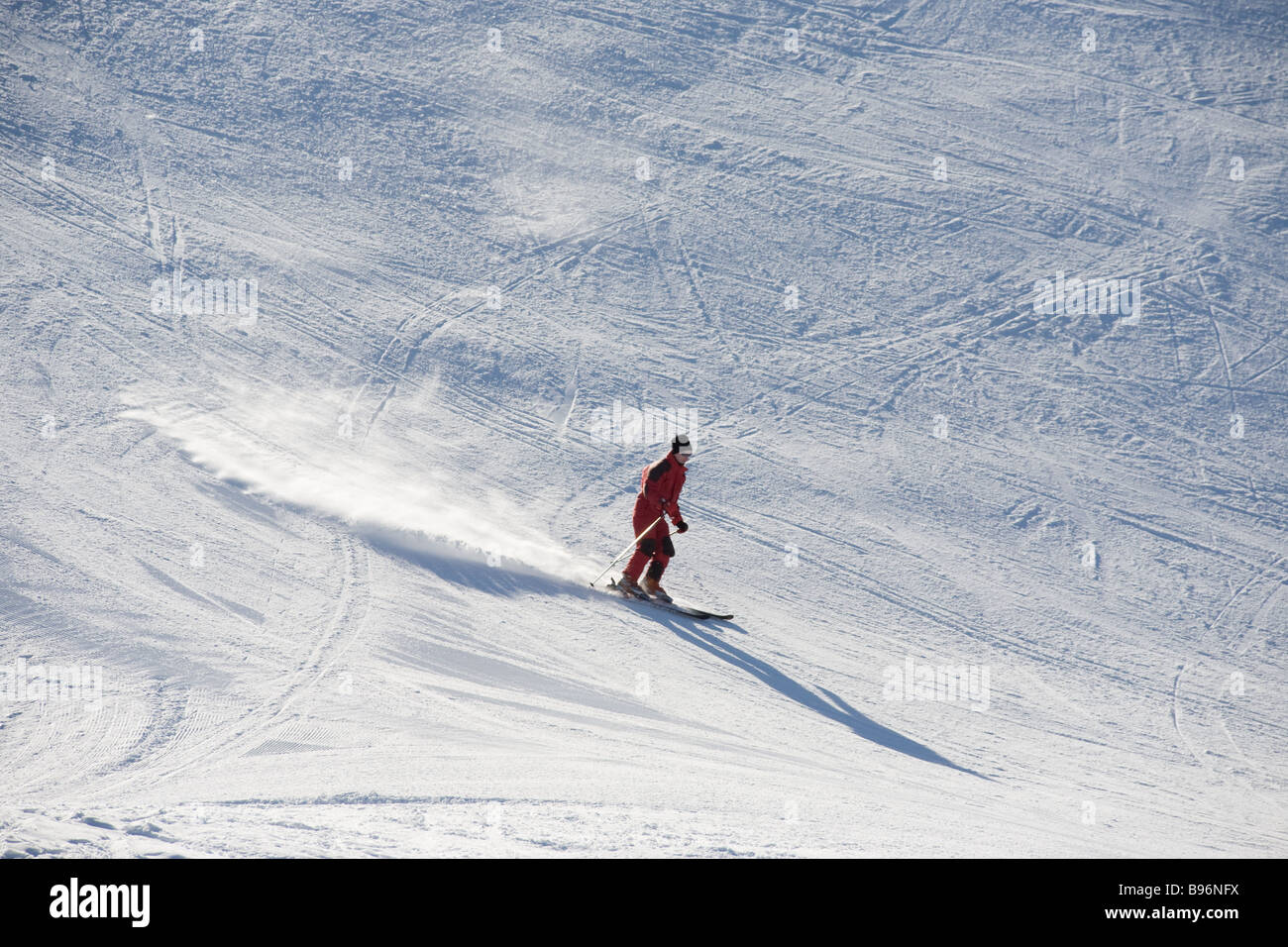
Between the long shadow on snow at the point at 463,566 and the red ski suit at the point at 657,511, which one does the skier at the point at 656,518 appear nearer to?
the red ski suit at the point at 657,511

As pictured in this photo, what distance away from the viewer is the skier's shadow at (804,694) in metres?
7.45

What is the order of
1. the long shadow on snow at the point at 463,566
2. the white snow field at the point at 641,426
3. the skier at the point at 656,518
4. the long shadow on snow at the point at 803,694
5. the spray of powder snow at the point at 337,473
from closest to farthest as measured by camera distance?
1. the white snow field at the point at 641,426
2. the long shadow on snow at the point at 803,694
3. the long shadow on snow at the point at 463,566
4. the skier at the point at 656,518
5. the spray of powder snow at the point at 337,473

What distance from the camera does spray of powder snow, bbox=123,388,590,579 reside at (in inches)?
356

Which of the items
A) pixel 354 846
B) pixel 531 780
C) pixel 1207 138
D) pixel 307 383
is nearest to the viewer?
pixel 354 846

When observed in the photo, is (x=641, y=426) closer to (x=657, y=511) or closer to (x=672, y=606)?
(x=657, y=511)

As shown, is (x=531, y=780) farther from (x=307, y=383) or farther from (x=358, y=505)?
(x=307, y=383)

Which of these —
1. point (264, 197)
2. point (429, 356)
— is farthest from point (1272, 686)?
point (264, 197)

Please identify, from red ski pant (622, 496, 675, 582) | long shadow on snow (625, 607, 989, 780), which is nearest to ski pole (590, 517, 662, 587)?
red ski pant (622, 496, 675, 582)

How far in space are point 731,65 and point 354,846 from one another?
12.3m

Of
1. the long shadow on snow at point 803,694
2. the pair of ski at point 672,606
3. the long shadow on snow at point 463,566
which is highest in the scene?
the long shadow on snow at point 463,566

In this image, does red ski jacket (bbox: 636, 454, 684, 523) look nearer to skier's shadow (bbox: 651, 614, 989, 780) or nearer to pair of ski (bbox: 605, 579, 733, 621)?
pair of ski (bbox: 605, 579, 733, 621)

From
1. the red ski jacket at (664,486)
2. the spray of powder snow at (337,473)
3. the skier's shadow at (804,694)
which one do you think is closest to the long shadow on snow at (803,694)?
the skier's shadow at (804,694)

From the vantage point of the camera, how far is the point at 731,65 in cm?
1523

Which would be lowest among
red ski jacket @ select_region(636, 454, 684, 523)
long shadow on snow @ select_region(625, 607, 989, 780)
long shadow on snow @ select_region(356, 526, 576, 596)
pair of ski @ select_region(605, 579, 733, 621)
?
long shadow on snow @ select_region(625, 607, 989, 780)
